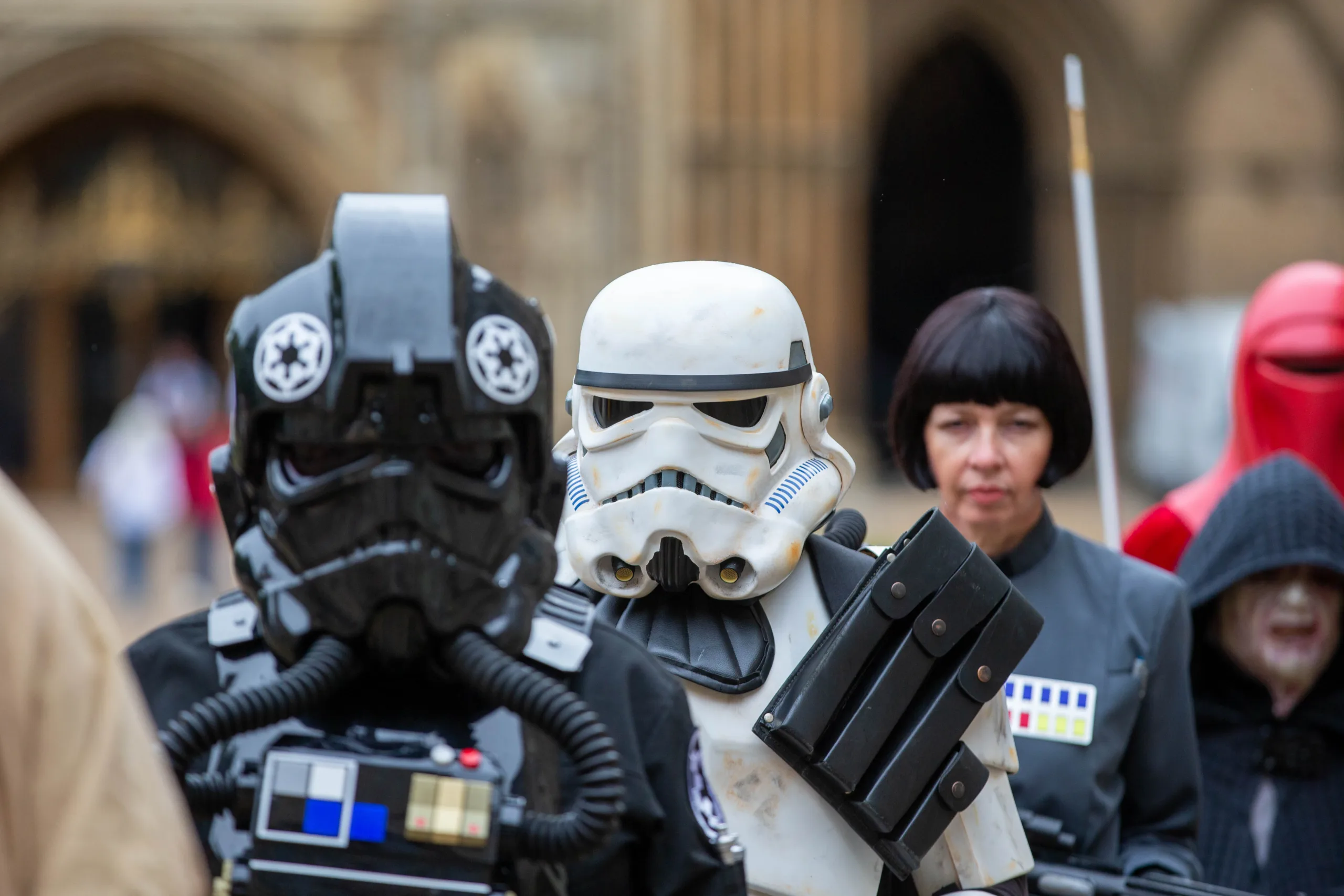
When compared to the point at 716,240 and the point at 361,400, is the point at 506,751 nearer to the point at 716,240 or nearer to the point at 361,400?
the point at 361,400

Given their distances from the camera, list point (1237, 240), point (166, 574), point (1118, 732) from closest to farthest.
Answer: point (1118, 732) → point (166, 574) → point (1237, 240)

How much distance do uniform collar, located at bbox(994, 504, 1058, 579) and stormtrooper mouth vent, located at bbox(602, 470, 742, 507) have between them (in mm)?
909

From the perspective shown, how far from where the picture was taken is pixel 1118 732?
3.22 meters

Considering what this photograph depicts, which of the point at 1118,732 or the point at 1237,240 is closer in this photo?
the point at 1118,732

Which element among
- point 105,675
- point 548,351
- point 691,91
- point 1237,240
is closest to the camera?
point 105,675

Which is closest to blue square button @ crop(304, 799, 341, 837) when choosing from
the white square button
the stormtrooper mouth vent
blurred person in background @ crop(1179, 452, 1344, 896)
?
the white square button

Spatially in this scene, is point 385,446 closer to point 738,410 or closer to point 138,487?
point 738,410

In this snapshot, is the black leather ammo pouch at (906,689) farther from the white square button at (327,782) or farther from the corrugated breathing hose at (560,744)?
the white square button at (327,782)

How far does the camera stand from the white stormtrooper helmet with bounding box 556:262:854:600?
106 inches

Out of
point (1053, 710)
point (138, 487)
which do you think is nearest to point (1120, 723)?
point (1053, 710)

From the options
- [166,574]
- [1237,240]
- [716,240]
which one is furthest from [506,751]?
[1237,240]

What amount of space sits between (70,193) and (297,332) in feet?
49.9

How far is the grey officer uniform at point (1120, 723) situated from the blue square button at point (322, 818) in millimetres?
1596

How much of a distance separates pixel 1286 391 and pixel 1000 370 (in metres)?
1.89
